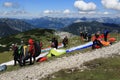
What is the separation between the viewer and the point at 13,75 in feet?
116

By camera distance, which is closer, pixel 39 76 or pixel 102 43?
pixel 39 76

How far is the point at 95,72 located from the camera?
29.3 m

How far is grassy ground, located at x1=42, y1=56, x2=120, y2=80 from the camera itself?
27953 mm

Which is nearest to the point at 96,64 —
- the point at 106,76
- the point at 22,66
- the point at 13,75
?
the point at 106,76

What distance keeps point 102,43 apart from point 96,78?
22.6 m

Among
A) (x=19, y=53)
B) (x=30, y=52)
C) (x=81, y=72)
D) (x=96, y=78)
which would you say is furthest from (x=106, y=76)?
(x=19, y=53)

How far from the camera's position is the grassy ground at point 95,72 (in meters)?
28.0

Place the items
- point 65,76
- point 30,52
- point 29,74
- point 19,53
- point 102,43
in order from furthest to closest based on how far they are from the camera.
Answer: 1. point 102,43
2. point 19,53
3. point 30,52
4. point 29,74
5. point 65,76

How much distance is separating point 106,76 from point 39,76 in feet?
24.2

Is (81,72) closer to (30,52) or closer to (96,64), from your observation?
(96,64)

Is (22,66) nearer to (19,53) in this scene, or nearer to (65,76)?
(19,53)

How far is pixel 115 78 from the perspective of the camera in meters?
27.0

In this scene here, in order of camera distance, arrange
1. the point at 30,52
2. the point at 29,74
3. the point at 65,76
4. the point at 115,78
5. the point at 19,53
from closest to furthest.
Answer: the point at 115,78 < the point at 65,76 < the point at 29,74 < the point at 30,52 < the point at 19,53

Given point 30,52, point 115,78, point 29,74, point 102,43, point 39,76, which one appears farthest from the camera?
point 102,43
